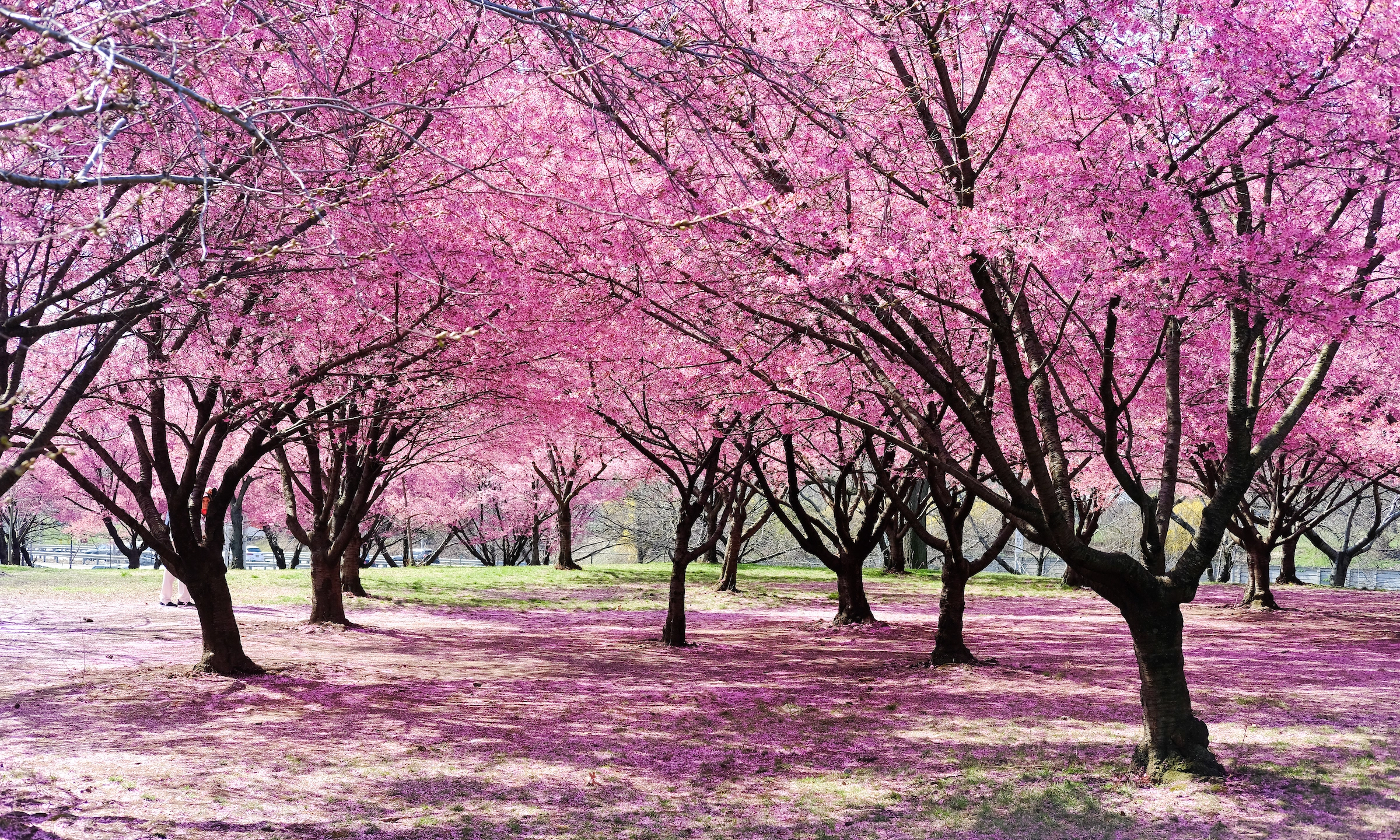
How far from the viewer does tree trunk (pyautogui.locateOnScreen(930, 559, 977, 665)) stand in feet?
41.1

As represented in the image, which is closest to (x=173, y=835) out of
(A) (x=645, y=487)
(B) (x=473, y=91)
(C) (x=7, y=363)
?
(C) (x=7, y=363)

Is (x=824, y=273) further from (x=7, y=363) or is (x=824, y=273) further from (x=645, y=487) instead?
(x=645, y=487)

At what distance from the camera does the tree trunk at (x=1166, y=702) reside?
→ 7035mm

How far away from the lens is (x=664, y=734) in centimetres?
907

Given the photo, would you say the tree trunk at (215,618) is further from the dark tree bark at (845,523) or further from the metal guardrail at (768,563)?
the metal guardrail at (768,563)

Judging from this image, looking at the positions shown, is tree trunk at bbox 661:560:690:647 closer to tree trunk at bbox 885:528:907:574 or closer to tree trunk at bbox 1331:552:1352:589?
tree trunk at bbox 885:528:907:574

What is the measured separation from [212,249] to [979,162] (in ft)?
17.9

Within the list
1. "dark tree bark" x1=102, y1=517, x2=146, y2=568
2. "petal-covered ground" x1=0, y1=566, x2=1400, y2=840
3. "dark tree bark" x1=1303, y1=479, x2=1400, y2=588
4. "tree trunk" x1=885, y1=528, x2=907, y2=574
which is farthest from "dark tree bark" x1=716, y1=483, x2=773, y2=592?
"dark tree bark" x1=102, y1=517, x2=146, y2=568

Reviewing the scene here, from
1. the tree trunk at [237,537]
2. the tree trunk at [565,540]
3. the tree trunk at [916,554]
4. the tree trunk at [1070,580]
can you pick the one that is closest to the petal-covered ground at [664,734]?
the tree trunk at [1070,580]

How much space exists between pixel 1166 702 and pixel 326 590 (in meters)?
12.7

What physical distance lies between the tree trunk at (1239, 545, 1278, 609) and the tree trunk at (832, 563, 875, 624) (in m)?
8.82

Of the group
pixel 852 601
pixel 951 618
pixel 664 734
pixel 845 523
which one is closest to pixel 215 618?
pixel 664 734

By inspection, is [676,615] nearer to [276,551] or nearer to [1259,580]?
[1259,580]

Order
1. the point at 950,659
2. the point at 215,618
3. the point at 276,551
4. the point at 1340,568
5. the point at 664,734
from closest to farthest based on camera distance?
the point at 664,734 → the point at 215,618 → the point at 950,659 → the point at 1340,568 → the point at 276,551
